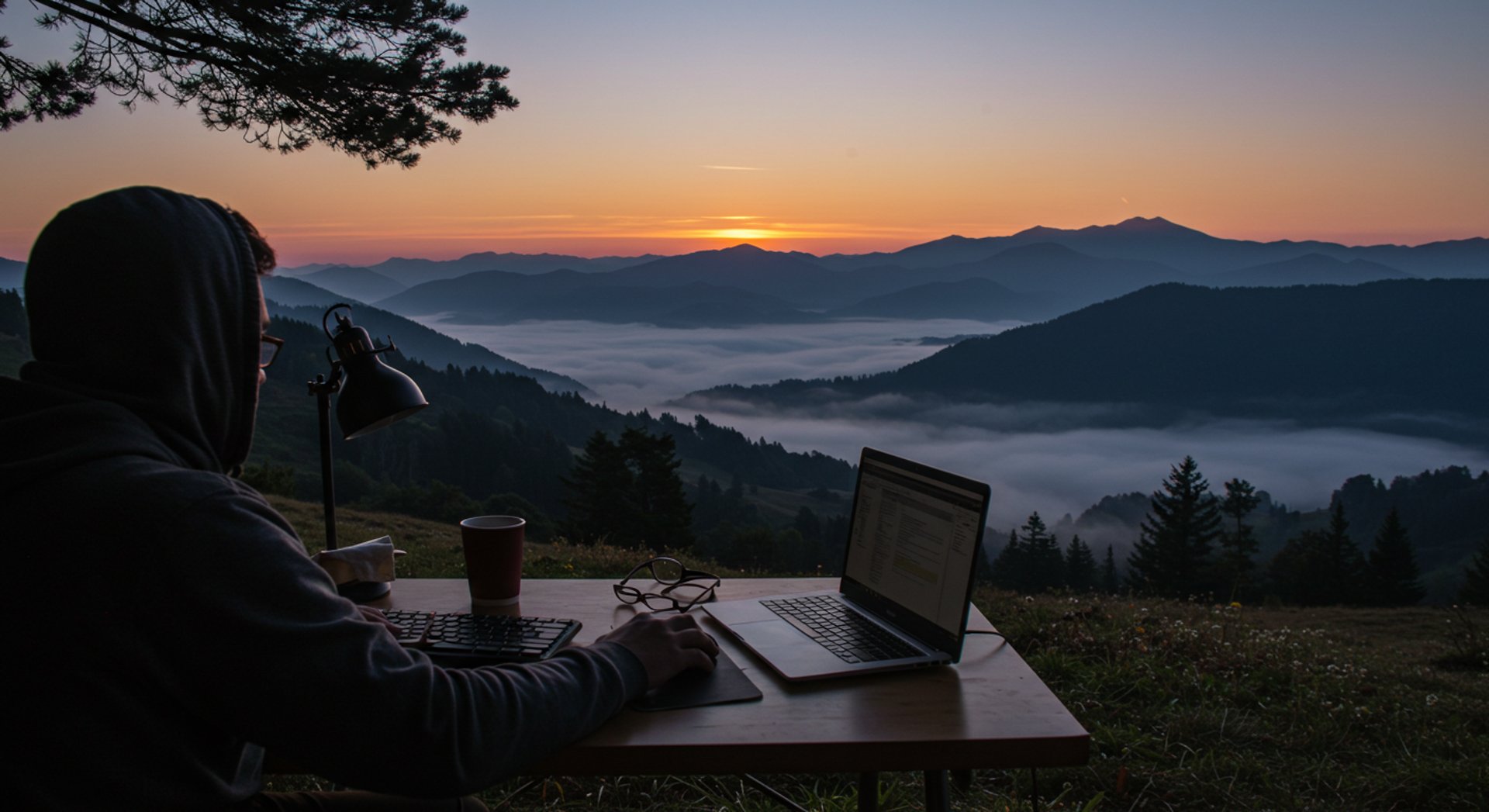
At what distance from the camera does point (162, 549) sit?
100 centimetres

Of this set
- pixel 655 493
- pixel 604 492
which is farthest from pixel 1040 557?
pixel 604 492

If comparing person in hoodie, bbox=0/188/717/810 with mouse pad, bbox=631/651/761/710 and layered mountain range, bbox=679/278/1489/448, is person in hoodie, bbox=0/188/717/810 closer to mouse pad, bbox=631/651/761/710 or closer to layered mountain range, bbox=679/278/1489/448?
mouse pad, bbox=631/651/761/710

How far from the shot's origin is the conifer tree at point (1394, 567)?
32.2 meters

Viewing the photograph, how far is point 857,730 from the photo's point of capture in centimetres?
145

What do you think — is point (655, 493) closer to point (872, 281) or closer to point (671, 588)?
point (671, 588)

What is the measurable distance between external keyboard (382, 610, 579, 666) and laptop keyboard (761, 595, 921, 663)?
1.66ft

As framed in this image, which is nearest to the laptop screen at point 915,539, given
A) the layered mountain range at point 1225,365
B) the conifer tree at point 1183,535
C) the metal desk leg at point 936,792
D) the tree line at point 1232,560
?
the metal desk leg at point 936,792

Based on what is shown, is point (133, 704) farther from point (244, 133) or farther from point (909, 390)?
point (909, 390)

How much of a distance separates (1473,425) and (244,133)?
136274mm

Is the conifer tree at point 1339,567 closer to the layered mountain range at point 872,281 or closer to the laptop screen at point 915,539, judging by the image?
the laptop screen at point 915,539

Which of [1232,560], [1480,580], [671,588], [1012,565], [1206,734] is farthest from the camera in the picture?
[1012,565]

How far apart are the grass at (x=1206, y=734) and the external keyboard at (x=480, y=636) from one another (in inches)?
65.3

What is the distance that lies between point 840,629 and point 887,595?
0.14 m

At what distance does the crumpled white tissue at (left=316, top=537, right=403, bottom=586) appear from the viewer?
2107 millimetres
